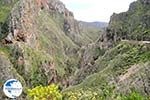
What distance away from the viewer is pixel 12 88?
1185 inches

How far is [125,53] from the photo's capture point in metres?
195

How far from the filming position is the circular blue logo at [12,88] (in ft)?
98.2

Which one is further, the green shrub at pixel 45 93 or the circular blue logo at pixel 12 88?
the green shrub at pixel 45 93

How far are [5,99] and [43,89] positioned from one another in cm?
4285

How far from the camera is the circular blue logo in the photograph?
98.2 feet

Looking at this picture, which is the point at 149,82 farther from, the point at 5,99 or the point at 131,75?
the point at 5,99

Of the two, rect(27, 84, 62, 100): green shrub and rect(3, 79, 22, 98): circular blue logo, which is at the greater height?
rect(3, 79, 22, 98): circular blue logo

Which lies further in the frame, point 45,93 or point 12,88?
point 45,93

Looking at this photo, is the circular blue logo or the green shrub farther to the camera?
the green shrub

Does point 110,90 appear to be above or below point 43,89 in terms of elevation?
below

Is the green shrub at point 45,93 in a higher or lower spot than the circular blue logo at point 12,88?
lower

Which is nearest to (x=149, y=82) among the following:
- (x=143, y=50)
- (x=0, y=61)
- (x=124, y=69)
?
(x=124, y=69)

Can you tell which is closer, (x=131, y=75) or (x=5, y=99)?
(x=5, y=99)

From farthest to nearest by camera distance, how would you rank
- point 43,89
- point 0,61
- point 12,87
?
point 43,89
point 0,61
point 12,87
